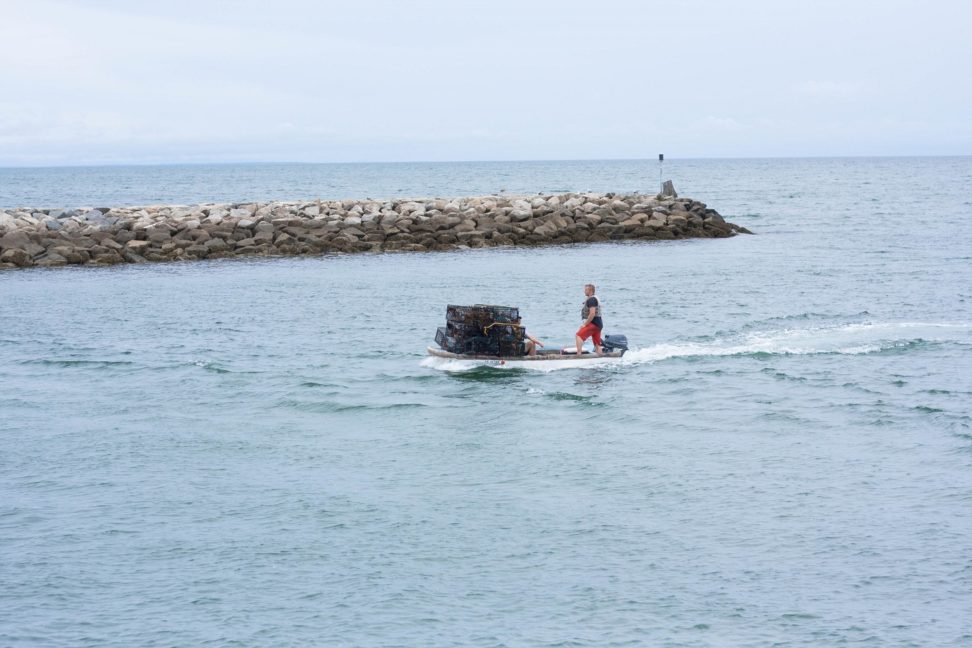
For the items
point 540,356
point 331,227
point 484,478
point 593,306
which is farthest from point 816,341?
point 331,227

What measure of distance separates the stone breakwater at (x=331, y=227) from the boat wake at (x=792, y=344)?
73.5 ft

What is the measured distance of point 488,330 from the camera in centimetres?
2211

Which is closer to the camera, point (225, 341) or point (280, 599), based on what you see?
point (280, 599)

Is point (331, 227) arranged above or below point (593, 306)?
above

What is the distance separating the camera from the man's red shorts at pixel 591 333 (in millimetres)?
22562

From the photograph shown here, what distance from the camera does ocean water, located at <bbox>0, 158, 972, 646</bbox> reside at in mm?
11422

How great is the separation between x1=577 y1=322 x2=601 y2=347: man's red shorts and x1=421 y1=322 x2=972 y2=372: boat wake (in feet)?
1.47

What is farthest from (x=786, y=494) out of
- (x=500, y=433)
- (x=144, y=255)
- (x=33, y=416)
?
(x=144, y=255)

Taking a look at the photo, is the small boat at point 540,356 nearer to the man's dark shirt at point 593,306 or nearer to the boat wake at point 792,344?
the boat wake at point 792,344

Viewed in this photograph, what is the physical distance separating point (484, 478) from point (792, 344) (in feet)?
38.7

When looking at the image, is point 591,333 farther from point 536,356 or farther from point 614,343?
point 536,356

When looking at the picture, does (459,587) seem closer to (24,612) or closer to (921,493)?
(24,612)

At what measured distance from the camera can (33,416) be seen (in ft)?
64.4

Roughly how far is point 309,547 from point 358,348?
12715mm
